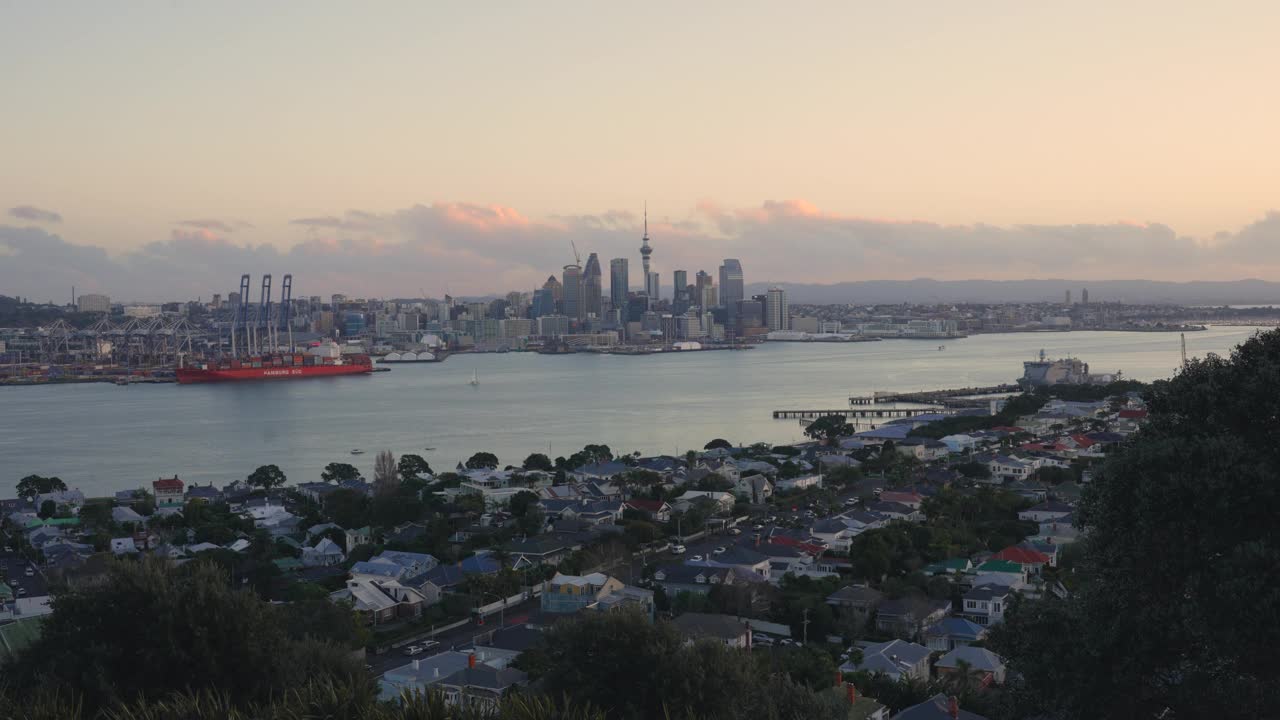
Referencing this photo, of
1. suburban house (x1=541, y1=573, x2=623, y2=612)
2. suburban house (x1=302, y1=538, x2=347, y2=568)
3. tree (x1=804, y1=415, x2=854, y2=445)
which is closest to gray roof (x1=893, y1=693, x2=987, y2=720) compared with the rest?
suburban house (x1=541, y1=573, x2=623, y2=612)

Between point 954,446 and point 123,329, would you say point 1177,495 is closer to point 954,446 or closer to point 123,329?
point 954,446

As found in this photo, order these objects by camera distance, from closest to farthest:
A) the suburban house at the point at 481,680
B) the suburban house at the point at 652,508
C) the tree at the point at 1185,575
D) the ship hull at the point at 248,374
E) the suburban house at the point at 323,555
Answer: the tree at the point at 1185,575, the suburban house at the point at 481,680, the suburban house at the point at 323,555, the suburban house at the point at 652,508, the ship hull at the point at 248,374

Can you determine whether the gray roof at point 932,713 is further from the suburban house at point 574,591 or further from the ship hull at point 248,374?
the ship hull at point 248,374

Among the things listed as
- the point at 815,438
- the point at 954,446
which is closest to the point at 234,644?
the point at 954,446

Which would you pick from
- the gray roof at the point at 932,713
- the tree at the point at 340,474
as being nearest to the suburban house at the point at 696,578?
the gray roof at the point at 932,713

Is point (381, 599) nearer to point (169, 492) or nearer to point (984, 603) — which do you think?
point (984, 603)

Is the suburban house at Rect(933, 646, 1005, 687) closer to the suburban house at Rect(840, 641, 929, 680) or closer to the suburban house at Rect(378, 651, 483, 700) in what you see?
the suburban house at Rect(840, 641, 929, 680)

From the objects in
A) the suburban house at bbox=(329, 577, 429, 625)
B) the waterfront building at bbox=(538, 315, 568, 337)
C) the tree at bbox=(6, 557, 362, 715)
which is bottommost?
the suburban house at bbox=(329, 577, 429, 625)
